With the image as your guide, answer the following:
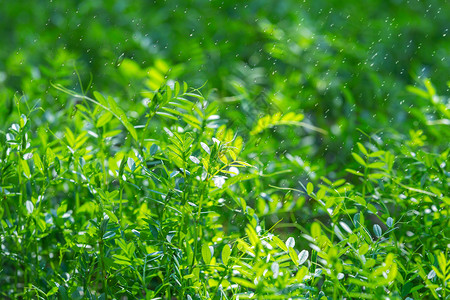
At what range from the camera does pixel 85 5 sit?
3.38 metres

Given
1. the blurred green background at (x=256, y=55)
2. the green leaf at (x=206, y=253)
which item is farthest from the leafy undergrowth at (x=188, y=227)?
the blurred green background at (x=256, y=55)

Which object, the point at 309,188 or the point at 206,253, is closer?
the point at 206,253

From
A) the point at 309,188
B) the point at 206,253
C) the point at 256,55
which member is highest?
the point at 256,55

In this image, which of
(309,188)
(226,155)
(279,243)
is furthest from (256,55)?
(279,243)

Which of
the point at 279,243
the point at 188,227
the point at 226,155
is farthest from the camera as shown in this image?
the point at 226,155

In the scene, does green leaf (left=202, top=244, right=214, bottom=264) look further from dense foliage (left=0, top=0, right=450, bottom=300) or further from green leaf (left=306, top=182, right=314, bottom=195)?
green leaf (left=306, top=182, right=314, bottom=195)

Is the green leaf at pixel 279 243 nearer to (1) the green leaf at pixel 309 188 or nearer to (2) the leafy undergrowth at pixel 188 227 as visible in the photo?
(2) the leafy undergrowth at pixel 188 227

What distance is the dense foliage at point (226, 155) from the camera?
94cm

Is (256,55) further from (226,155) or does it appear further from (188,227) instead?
(188,227)

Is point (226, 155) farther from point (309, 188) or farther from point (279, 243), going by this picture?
point (279, 243)

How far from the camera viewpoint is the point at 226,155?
1.38m

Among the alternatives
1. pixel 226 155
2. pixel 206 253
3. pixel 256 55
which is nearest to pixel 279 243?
pixel 206 253

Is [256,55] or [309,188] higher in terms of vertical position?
[256,55]

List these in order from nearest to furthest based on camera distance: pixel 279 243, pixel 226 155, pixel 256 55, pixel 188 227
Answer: pixel 279 243 < pixel 188 227 < pixel 226 155 < pixel 256 55
